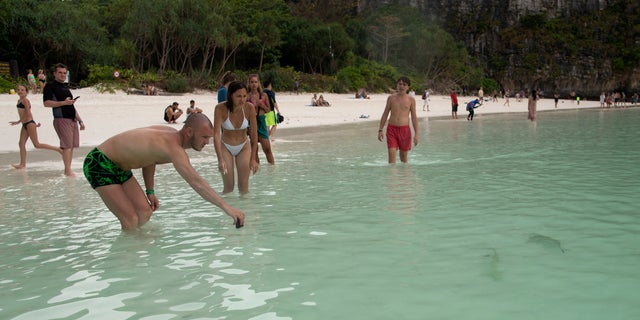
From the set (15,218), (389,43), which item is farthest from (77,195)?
(389,43)

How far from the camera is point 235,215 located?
4297 mm

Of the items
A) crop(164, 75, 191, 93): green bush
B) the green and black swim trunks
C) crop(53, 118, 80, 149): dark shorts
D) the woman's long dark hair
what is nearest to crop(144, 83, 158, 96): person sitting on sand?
crop(164, 75, 191, 93): green bush

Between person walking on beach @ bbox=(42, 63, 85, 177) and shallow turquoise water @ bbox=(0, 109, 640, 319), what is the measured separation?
708 millimetres

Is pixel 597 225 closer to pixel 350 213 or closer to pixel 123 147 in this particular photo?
pixel 350 213

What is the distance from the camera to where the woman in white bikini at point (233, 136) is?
23.5ft

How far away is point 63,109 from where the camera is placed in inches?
364

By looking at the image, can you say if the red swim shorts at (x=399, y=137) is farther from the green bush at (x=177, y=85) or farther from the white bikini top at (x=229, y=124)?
the green bush at (x=177, y=85)

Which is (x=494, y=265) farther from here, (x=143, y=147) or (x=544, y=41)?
(x=544, y=41)

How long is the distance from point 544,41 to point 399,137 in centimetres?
8191

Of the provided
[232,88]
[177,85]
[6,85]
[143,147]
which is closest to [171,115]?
[6,85]

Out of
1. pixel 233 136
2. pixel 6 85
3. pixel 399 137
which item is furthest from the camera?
pixel 6 85

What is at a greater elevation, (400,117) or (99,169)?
(400,117)

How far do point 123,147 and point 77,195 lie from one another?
329 centimetres

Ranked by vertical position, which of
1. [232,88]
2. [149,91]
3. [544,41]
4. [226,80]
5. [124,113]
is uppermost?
[544,41]
